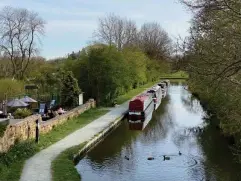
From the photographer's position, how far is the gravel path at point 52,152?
49.6 feet

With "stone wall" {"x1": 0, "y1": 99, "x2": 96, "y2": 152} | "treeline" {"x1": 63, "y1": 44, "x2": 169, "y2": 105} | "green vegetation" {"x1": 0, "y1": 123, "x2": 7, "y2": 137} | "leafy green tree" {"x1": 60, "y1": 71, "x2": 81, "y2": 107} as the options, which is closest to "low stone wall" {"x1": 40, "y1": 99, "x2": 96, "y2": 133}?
"stone wall" {"x1": 0, "y1": 99, "x2": 96, "y2": 152}

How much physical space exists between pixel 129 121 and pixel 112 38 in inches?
1607

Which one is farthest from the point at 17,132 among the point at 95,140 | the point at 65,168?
the point at 95,140

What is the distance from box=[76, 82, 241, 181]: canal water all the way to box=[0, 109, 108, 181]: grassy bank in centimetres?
213

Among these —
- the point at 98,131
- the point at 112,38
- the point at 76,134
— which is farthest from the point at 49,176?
the point at 112,38

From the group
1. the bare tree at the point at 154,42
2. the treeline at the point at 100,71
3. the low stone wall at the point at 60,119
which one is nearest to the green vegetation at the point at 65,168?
the low stone wall at the point at 60,119

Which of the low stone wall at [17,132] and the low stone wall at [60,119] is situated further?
the low stone wall at [60,119]

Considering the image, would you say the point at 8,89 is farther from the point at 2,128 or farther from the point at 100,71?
the point at 2,128

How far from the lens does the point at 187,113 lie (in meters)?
39.8

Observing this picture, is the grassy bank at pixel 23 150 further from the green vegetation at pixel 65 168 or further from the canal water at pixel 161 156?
the canal water at pixel 161 156

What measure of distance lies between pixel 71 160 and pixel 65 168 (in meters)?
1.75

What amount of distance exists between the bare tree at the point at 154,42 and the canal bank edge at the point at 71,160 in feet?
203

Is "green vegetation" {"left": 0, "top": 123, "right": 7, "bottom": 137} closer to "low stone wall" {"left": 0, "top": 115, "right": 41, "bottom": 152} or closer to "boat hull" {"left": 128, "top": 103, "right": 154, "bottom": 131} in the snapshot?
"low stone wall" {"left": 0, "top": 115, "right": 41, "bottom": 152}

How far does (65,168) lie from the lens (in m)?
16.2
